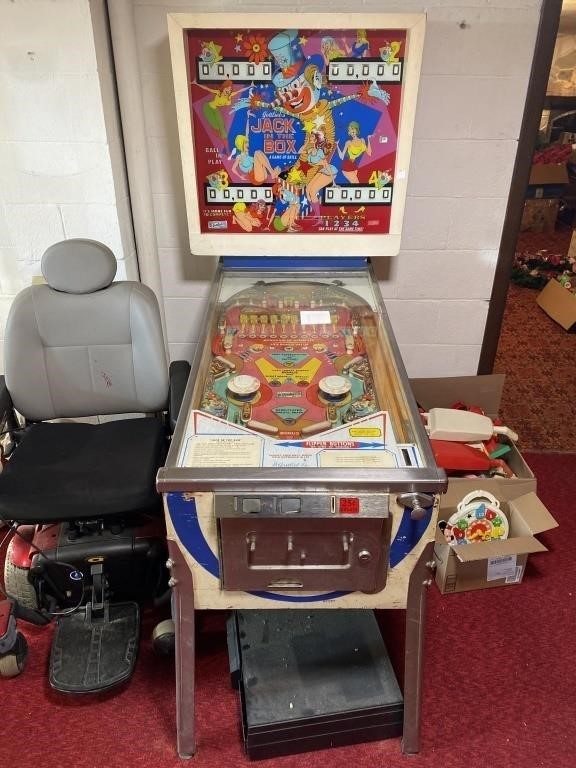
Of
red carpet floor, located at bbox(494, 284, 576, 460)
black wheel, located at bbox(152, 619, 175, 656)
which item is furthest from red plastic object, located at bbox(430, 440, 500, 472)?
black wheel, located at bbox(152, 619, 175, 656)

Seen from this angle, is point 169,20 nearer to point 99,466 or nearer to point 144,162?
point 144,162

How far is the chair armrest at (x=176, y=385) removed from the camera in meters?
1.84

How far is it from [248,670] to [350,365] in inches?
34.7

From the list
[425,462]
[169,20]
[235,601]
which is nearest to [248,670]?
[235,601]

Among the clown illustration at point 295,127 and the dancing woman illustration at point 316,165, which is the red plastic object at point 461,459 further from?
the dancing woman illustration at point 316,165

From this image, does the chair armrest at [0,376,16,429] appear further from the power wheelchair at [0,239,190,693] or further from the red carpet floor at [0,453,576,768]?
the red carpet floor at [0,453,576,768]

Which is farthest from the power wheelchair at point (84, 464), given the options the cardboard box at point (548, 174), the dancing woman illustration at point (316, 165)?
the cardboard box at point (548, 174)

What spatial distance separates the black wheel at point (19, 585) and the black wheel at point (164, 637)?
1.35 feet

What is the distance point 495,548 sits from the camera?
1.91 meters

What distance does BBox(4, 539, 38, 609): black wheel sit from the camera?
181 cm

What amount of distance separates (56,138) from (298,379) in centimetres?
117

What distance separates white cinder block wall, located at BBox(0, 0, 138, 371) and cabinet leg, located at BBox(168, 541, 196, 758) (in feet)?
4.24

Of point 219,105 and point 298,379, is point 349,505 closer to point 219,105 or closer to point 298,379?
point 298,379

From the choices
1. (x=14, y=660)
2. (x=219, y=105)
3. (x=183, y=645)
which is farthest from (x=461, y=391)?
(x=14, y=660)
